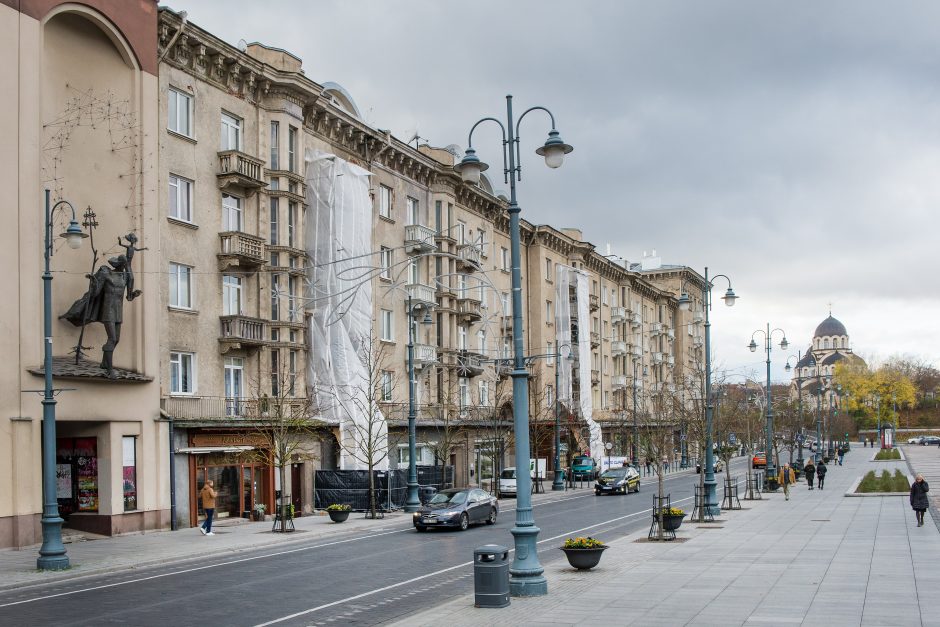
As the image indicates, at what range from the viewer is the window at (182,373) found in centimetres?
3488

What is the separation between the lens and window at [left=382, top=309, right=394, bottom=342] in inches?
1938

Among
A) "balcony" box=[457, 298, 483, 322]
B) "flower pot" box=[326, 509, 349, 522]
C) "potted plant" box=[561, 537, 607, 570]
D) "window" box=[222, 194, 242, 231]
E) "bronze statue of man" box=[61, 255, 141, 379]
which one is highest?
"window" box=[222, 194, 242, 231]

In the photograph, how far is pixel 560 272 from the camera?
74.3 m

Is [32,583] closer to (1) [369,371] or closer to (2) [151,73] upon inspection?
(2) [151,73]

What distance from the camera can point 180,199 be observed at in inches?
1395

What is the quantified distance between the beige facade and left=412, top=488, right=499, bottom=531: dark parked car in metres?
8.75

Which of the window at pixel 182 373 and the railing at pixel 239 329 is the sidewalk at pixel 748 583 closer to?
the window at pixel 182 373

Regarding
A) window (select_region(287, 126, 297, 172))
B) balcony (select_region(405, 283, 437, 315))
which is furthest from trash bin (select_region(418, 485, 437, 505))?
window (select_region(287, 126, 297, 172))

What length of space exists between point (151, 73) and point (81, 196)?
5051 millimetres

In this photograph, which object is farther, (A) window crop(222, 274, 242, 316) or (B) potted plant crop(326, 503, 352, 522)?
(A) window crop(222, 274, 242, 316)

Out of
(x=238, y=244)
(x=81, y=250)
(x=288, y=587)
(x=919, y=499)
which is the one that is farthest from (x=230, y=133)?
(x=919, y=499)

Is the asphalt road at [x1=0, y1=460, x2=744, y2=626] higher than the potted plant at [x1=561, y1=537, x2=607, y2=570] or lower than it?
lower

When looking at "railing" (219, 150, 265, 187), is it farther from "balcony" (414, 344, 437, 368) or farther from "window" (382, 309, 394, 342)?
"balcony" (414, 344, 437, 368)

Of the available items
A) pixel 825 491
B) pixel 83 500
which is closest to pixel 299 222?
pixel 83 500
